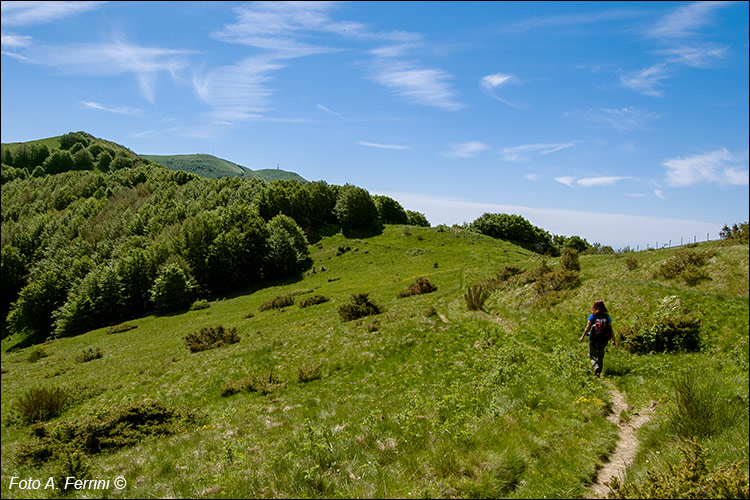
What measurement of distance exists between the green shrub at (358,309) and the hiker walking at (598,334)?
21804 millimetres

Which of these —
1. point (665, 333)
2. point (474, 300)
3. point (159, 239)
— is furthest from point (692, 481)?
point (159, 239)

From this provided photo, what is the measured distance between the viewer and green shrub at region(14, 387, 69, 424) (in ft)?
58.4

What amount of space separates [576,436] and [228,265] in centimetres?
8804

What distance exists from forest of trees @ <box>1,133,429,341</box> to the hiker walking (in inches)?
3120

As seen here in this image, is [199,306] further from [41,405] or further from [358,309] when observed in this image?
[41,405]

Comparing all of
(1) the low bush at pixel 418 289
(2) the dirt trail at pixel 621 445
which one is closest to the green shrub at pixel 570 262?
(1) the low bush at pixel 418 289

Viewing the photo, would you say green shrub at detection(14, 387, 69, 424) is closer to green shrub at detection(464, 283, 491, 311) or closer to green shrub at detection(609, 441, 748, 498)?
green shrub at detection(609, 441, 748, 498)

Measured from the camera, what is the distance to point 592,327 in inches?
533

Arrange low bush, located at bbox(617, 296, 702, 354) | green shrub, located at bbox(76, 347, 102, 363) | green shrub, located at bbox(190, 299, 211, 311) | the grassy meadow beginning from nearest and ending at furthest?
1. the grassy meadow
2. low bush, located at bbox(617, 296, 702, 354)
3. green shrub, located at bbox(76, 347, 102, 363)
4. green shrub, located at bbox(190, 299, 211, 311)

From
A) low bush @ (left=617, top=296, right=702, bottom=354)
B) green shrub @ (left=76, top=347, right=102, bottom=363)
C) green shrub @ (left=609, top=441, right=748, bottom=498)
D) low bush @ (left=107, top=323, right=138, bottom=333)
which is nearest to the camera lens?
green shrub @ (left=609, top=441, right=748, bottom=498)

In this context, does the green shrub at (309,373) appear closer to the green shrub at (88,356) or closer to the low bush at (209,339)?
the low bush at (209,339)

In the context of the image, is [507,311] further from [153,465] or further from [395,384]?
[153,465]

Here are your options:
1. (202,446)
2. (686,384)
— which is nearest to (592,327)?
(686,384)

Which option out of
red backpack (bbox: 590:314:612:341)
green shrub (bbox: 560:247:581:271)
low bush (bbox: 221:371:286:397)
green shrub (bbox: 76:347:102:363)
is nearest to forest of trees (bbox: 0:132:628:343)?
green shrub (bbox: 560:247:581:271)
